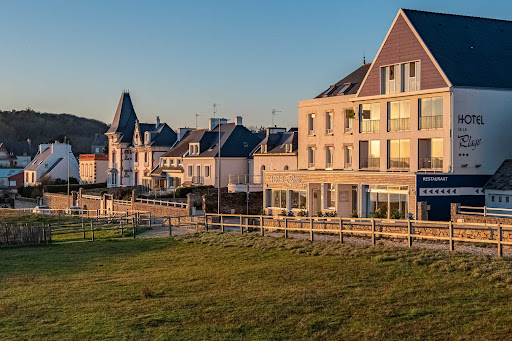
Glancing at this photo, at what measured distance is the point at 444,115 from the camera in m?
42.0

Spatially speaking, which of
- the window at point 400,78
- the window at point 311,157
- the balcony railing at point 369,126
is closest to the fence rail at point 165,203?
the window at point 311,157

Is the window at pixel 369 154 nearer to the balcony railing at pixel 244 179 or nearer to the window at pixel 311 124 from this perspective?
the window at pixel 311 124

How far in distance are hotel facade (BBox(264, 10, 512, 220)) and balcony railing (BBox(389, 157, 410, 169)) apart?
0.07 metres

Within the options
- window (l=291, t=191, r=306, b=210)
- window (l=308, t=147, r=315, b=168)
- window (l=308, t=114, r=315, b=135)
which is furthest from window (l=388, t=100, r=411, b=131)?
window (l=308, t=147, r=315, b=168)

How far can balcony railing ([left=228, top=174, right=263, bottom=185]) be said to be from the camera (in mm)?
64819

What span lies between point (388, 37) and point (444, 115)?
6.50 m

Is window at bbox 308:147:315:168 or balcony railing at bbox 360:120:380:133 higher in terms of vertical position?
balcony railing at bbox 360:120:380:133

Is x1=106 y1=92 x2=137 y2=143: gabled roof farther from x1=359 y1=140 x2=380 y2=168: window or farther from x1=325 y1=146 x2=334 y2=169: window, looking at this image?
x1=359 y1=140 x2=380 y2=168: window

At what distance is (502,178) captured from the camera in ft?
138

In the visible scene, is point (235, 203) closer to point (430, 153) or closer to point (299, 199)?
point (299, 199)

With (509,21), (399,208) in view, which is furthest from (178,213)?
(509,21)

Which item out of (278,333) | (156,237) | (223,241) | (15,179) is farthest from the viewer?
(15,179)

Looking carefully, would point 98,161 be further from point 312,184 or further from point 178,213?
point 312,184

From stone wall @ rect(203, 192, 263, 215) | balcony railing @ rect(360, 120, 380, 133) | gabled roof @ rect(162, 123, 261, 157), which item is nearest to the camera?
balcony railing @ rect(360, 120, 380, 133)
